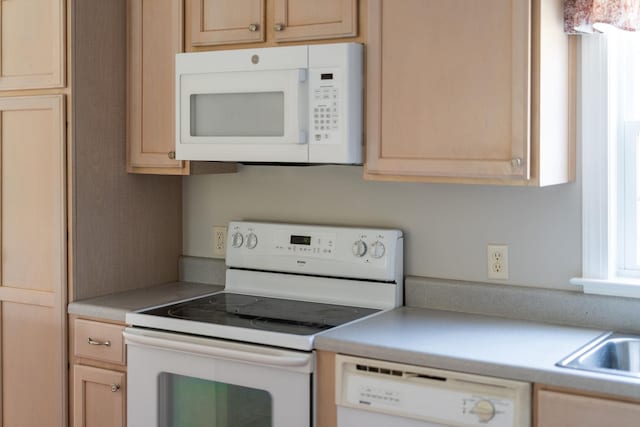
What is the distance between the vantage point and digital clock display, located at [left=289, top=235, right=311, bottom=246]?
3.06 meters

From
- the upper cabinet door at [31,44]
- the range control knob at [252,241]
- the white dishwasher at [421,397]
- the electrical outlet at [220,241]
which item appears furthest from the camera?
the electrical outlet at [220,241]

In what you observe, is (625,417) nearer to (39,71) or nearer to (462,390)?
(462,390)

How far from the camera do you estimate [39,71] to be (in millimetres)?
3041

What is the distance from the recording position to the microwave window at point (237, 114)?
279 cm

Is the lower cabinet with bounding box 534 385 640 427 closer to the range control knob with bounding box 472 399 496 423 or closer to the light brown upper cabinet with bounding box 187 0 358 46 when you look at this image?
the range control knob with bounding box 472 399 496 423

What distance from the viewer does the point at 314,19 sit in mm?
2742

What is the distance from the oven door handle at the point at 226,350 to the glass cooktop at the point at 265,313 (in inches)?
2.8

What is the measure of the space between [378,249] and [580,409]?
0.98 metres

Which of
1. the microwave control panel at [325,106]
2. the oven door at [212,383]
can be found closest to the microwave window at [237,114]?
the microwave control panel at [325,106]

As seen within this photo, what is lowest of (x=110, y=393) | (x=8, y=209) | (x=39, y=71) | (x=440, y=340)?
(x=110, y=393)

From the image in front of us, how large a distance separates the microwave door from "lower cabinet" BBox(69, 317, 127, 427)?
0.64 meters

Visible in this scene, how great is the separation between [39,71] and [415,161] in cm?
135

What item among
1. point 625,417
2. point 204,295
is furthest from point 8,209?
point 625,417

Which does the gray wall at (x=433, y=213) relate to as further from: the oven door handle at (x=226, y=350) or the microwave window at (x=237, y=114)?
the oven door handle at (x=226, y=350)
